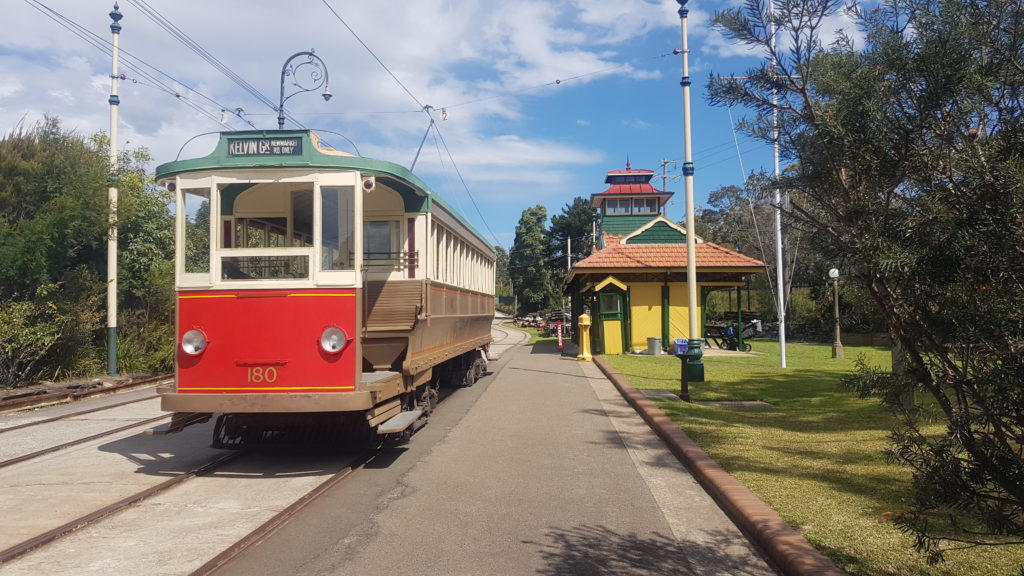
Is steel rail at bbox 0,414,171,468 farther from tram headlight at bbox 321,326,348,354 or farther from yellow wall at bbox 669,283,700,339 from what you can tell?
yellow wall at bbox 669,283,700,339

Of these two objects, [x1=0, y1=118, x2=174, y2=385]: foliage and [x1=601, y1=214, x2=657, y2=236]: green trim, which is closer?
[x1=0, y1=118, x2=174, y2=385]: foliage

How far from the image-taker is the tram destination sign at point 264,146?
732 cm

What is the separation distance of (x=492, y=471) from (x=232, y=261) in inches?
137

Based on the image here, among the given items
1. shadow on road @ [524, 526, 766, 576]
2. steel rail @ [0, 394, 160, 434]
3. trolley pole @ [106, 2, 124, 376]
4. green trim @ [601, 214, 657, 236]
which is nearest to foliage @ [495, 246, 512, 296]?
green trim @ [601, 214, 657, 236]

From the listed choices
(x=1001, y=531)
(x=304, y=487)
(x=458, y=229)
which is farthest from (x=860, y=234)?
(x=458, y=229)

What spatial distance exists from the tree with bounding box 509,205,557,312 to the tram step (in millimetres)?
49167

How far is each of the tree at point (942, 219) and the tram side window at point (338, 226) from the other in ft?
16.3

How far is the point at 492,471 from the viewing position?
730cm

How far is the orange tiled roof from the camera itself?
2297 centimetres

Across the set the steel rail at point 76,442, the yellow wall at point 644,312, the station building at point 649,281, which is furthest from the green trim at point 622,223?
the steel rail at point 76,442

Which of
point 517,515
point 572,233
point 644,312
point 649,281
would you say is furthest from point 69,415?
point 572,233

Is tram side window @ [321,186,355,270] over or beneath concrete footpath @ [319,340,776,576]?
over

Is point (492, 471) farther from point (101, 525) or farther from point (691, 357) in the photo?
point (691, 357)

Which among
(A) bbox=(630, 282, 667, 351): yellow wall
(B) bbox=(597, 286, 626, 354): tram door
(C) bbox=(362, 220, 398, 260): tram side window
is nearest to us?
(C) bbox=(362, 220, 398, 260): tram side window
